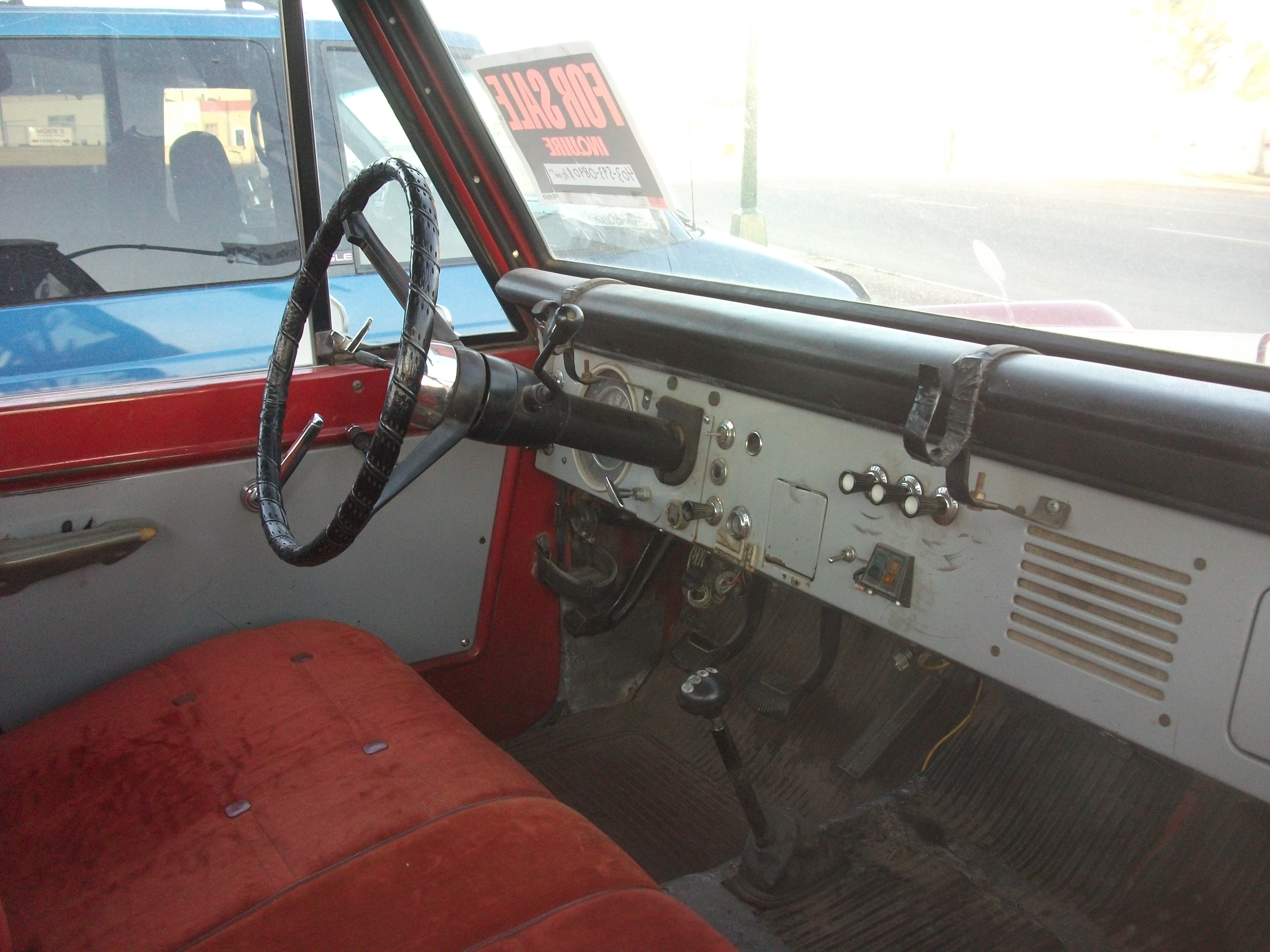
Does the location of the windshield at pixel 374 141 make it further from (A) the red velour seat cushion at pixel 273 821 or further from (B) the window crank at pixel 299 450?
(A) the red velour seat cushion at pixel 273 821

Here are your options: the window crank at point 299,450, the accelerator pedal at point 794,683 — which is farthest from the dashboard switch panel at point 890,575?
the window crank at point 299,450

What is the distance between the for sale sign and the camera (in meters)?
1.94

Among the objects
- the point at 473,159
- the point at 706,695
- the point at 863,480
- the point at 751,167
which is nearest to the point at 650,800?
the point at 706,695

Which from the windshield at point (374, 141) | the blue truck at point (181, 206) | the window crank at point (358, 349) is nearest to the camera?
the window crank at point (358, 349)

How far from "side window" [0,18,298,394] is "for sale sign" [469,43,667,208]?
443mm

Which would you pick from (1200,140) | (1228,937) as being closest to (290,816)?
(1200,140)

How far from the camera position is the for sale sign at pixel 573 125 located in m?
1.94

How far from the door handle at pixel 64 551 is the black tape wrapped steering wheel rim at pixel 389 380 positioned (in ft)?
1.08

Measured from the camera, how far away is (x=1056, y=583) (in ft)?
4.17

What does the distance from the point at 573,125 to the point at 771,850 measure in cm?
140

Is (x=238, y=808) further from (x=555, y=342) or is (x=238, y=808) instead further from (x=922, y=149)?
(x=922, y=149)

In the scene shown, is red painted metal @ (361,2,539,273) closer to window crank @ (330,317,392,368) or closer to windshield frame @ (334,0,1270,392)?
windshield frame @ (334,0,1270,392)

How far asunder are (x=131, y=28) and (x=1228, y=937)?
2463mm

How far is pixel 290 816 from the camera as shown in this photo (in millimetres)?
1300
